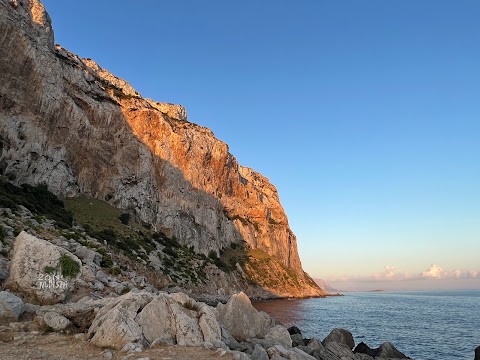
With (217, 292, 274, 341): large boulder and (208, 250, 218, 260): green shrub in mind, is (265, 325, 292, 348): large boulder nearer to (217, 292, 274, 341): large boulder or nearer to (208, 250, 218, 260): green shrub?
(217, 292, 274, 341): large boulder

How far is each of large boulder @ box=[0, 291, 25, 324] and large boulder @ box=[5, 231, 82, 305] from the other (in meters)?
2.18

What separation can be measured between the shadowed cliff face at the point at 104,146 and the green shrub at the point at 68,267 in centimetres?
6323

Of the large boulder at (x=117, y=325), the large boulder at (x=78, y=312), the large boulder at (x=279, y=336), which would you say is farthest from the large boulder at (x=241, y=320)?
the large boulder at (x=78, y=312)

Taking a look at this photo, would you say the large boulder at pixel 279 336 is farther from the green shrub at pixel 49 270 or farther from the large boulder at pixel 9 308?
the large boulder at pixel 9 308

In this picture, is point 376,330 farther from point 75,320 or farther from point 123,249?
point 75,320

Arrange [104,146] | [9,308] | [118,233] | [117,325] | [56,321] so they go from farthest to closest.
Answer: [104,146] < [118,233] < [9,308] < [56,321] < [117,325]

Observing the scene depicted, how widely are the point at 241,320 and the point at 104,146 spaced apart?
293 ft

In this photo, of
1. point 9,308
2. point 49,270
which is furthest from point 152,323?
point 49,270

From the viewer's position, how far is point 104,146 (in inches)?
3900

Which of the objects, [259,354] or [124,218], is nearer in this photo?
[259,354]

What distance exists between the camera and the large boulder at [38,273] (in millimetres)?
16922

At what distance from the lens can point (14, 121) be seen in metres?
74.4

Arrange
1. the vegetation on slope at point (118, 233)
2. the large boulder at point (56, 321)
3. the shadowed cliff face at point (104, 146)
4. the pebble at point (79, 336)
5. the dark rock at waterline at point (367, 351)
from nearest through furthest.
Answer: the pebble at point (79, 336) < the large boulder at point (56, 321) < the dark rock at waterline at point (367, 351) < the vegetation on slope at point (118, 233) < the shadowed cliff face at point (104, 146)

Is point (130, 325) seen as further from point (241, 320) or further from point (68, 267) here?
point (241, 320)
